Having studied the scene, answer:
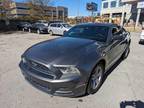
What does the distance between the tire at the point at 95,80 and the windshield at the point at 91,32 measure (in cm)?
87

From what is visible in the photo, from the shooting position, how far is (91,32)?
4.44 m

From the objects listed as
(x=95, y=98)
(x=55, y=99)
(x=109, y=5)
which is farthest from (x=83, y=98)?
(x=109, y=5)

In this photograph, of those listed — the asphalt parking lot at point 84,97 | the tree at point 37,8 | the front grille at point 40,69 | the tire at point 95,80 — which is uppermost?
the tree at point 37,8

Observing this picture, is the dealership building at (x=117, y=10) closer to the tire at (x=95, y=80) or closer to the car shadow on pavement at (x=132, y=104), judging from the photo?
the tire at (x=95, y=80)

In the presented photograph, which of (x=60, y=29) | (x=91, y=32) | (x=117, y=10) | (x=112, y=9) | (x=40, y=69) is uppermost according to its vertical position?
(x=112, y=9)

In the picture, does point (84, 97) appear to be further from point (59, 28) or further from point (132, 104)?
point (59, 28)

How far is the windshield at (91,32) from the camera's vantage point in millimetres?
4188

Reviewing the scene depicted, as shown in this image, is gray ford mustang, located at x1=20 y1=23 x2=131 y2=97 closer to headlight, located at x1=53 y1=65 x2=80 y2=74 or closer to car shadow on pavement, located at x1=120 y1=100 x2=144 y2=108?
headlight, located at x1=53 y1=65 x2=80 y2=74

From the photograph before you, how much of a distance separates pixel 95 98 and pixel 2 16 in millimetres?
33774

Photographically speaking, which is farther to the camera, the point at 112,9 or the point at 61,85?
the point at 112,9

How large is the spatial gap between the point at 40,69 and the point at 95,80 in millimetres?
1342

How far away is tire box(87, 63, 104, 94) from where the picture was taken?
3258 millimetres

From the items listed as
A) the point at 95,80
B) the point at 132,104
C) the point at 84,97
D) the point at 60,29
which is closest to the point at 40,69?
the point at 84,97

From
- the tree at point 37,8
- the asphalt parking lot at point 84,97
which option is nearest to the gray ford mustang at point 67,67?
the asphalt parking lot at point 84,97
